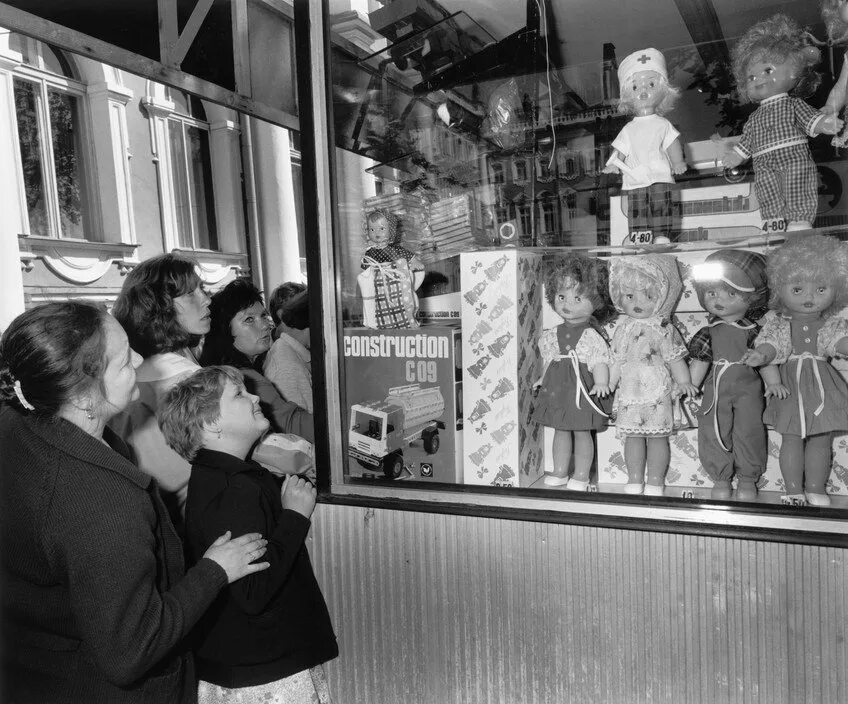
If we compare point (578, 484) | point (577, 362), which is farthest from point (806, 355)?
point (578, 484)

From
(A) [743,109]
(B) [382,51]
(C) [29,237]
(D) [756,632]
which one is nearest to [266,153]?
(C) [29,237]

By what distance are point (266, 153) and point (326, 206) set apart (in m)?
9.94

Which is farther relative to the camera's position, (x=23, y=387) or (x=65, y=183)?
(x=65, y=183)

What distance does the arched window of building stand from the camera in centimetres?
863

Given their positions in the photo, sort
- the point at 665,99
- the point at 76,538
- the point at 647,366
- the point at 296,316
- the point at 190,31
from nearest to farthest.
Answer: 1. the point at 76,538
2. the point at 647,366
3. the point at 665,99
4. the point at 190,31
5. the point at 296,316

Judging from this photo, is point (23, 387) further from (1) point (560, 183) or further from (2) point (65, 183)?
(2) point (65, 183)

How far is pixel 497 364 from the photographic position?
2625 mm

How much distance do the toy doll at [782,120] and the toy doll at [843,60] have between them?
4 centimetres

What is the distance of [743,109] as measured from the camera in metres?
2.62

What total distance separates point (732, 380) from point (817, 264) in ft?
1.50

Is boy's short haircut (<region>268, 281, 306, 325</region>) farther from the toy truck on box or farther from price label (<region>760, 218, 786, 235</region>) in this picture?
price label (<region>760, 218, 786, 235</region>)

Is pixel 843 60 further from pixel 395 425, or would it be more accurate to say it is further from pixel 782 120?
pixel 395 425

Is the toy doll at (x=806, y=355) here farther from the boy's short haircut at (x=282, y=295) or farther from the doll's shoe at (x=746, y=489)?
the boy's short haircut at (x=282, y=295)

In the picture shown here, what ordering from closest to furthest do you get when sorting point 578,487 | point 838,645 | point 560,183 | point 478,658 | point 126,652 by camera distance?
point 126,652, point 838,645, point 478,658, point 578,487, point 560,183
